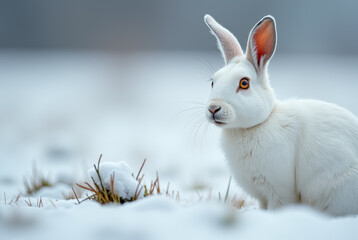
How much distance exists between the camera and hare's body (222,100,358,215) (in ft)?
8.20

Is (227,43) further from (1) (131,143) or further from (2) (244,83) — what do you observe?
(1) (131,143)

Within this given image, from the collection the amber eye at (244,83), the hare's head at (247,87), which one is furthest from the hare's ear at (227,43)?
the amber eye at (244,83)

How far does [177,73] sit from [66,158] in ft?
32.3

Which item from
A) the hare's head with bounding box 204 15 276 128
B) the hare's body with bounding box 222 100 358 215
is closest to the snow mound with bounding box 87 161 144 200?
the hare's head with bounding box 204 15 276 128

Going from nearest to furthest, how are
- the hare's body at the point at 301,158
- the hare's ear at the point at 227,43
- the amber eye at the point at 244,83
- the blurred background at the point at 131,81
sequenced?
the hare's body at the point at 301,158 → the amber eye at the point at 244,83 → the hare's ear at the point at 227,43 → the blurred background at the point at 131,81

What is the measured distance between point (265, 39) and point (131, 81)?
1000cm

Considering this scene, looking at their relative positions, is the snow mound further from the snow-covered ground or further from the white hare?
the white hare

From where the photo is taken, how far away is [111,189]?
234cm

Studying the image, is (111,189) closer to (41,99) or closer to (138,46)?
(41,99)

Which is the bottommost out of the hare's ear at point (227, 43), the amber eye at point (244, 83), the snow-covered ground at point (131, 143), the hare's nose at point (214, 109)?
the snow-covered ground at point (131, 143)

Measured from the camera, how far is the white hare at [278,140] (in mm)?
2518

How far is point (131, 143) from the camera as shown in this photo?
6.27m

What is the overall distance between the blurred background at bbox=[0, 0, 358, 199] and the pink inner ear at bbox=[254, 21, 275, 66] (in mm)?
445

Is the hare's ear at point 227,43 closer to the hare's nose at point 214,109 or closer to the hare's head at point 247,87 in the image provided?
the hare's head at point 247,87
